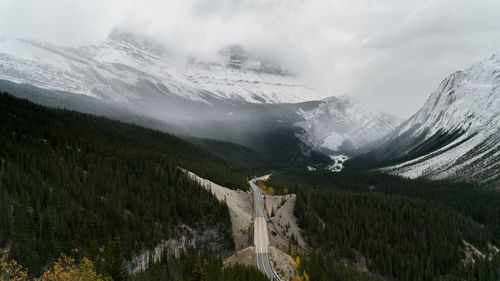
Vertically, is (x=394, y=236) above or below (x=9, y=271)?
below

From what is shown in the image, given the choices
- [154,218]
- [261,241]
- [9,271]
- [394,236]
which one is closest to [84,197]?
[154,218]

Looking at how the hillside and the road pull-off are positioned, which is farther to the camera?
the road pull-off

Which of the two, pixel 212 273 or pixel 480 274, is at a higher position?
pixel 212 273

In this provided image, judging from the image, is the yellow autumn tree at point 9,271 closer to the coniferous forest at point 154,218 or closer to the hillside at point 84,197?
the coniferous forest at point 154,218

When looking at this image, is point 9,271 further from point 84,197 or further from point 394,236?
point 394,236

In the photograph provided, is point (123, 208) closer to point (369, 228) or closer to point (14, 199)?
point (14, 199)

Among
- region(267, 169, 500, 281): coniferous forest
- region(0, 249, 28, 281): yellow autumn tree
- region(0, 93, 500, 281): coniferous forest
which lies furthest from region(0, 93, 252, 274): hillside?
region(267, 169, 500, 281): coniferous forest

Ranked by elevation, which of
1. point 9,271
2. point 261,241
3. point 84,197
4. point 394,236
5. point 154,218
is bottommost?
point 394,236

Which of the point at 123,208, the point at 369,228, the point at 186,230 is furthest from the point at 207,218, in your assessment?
the point at 369,228

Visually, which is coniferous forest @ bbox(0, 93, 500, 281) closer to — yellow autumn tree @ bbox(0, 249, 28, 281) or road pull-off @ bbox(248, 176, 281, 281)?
yellow autumn tree @ bbox(0, 249, 28, 281)
